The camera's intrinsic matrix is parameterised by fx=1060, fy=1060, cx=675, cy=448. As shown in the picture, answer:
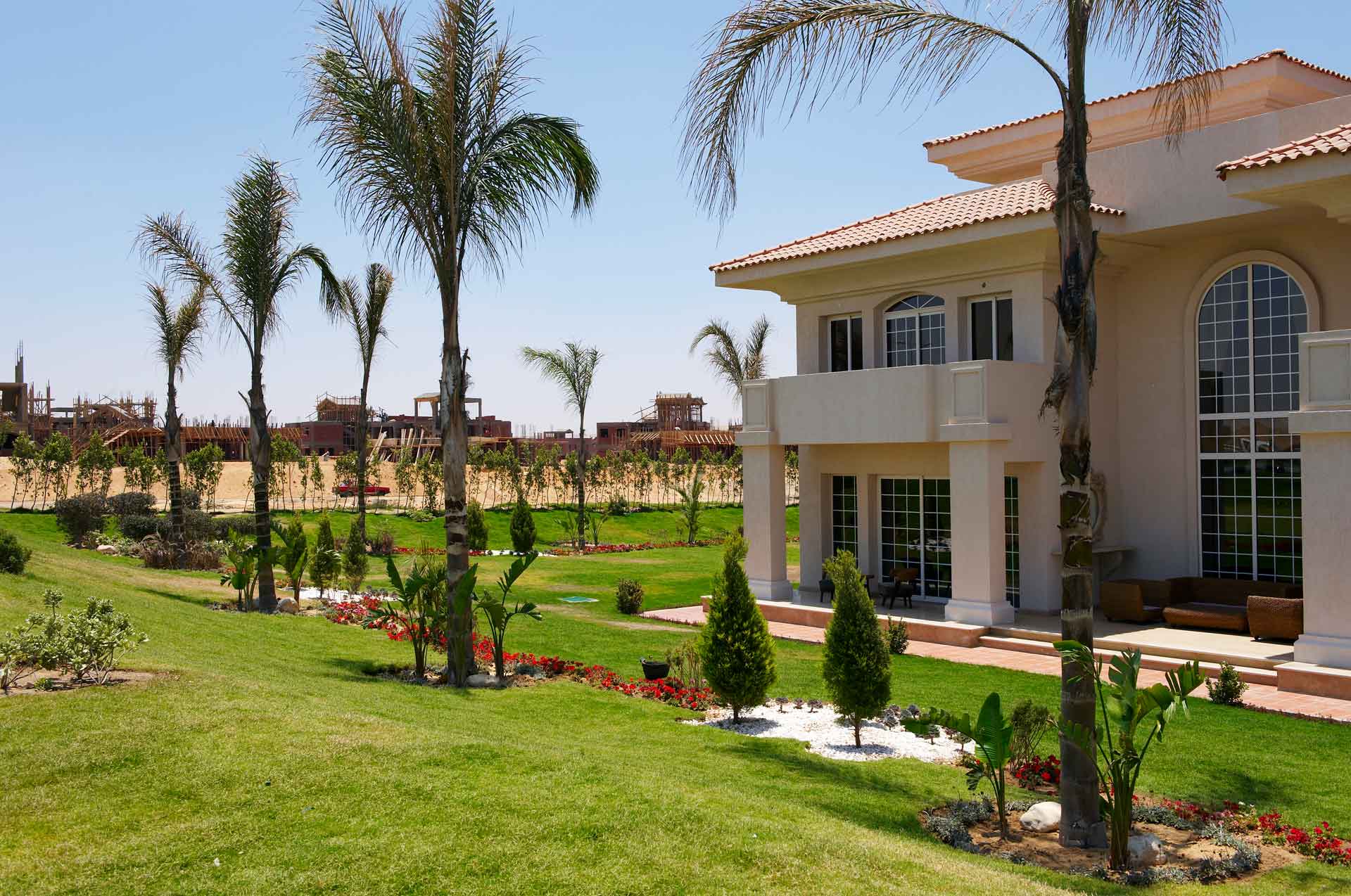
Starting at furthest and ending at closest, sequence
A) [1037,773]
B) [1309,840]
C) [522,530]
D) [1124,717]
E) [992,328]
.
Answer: [522,530] < [992,328] < [1037,773] < [1309,840] < [1124,717]

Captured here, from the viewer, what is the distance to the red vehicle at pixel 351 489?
46.3 meters

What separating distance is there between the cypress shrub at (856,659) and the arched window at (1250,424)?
8741 mm

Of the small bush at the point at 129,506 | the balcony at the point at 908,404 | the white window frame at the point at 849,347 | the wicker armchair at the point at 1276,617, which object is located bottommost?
the wicker armchair at the point at 1276,617

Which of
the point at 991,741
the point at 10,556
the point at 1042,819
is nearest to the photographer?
the point at 991,741

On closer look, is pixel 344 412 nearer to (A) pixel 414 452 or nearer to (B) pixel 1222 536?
(A) pixel 414 452

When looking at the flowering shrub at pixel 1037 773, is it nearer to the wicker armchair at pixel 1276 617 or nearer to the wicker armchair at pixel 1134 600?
the wicker armchair at pixel 1276 617

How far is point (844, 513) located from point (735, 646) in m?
9.79

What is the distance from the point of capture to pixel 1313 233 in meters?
14.9

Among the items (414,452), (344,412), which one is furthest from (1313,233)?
(344,412)

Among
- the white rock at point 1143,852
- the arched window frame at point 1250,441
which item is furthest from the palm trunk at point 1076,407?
the arched window frame at point 1250,441

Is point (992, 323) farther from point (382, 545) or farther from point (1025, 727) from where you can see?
point (382, 545)

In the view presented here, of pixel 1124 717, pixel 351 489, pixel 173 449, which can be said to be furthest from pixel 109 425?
pixel 1124 717

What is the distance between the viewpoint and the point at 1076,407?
741 centimetres

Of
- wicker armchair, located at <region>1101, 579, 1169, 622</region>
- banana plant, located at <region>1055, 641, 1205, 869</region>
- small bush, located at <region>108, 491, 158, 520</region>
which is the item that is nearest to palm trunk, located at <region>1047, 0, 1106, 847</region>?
banana plant, located at <region>1055, 641, 1205, 869</region>
